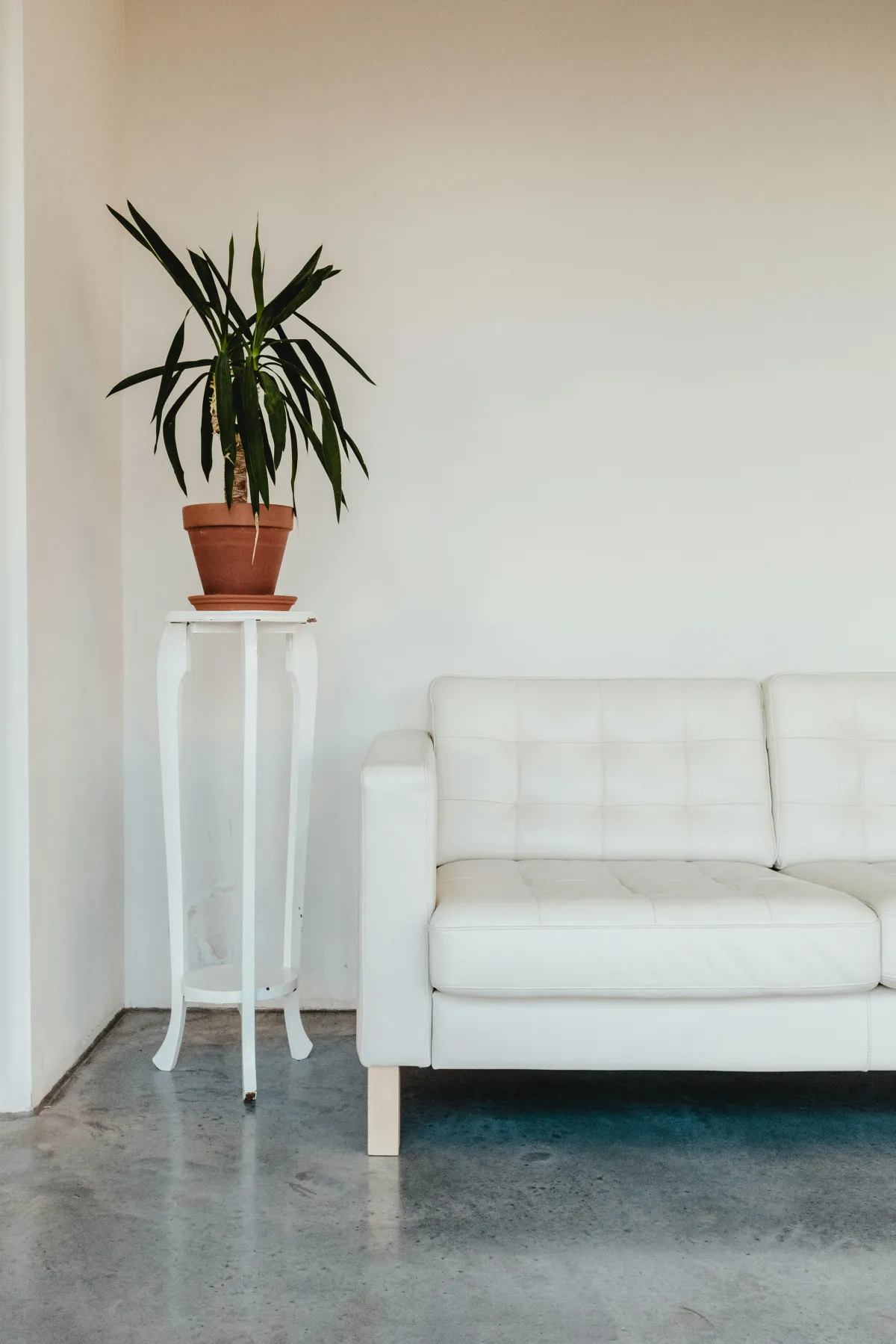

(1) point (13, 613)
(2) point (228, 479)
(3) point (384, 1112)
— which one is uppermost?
(2) point (228, 479)

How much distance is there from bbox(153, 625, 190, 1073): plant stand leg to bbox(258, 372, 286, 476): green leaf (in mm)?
473

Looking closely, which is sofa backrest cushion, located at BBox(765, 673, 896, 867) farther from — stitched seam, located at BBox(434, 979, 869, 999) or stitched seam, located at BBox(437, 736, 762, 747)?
stitched seam, located at BBox(434, 979, 869, 999)

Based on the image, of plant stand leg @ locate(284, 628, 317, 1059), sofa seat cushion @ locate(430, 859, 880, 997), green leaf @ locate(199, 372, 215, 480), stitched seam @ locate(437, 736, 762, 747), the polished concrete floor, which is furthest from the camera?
stitched seam @ locate(437, 736, 762, 747)

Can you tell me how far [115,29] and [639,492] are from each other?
1.85 m

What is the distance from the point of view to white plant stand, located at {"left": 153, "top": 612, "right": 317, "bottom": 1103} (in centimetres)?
244

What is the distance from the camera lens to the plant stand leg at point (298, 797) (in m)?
2.61

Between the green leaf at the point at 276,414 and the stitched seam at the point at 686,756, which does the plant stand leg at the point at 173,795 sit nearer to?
the green leaf at the point at 276,414

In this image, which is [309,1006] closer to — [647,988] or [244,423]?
[647,988]

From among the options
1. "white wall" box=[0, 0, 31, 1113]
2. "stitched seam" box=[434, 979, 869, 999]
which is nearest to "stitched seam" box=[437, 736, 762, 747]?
"stitched seam" box=[434, 979, 869, 999]

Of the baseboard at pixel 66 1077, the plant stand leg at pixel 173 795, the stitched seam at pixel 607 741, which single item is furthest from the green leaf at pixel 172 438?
the baseboard at pixel 66 1077

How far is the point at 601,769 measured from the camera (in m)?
2.72

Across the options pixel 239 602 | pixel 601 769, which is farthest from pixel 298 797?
pixel 601 769

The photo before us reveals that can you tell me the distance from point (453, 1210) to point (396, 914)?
508 mm

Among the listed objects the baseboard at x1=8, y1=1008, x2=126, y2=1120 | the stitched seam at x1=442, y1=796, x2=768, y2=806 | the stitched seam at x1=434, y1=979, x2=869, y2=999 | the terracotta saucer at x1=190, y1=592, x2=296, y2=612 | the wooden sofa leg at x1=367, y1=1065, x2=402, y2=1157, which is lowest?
the baseboard at x1=8, y1=1008, x2=126, y2=1120
